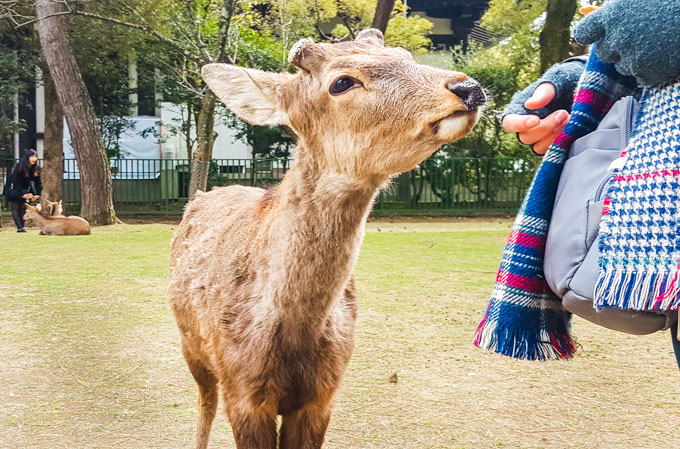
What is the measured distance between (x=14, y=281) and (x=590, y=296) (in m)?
9.04

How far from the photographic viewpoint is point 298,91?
122 inches

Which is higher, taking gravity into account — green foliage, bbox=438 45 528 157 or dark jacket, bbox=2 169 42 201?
green foliage, bbox=438 45 528 157

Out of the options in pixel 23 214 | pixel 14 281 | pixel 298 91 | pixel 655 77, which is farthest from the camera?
pixel 23 214

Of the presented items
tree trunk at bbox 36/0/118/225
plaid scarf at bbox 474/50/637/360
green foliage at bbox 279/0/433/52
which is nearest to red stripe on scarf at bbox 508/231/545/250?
plaid scarf at bbox 474/50/637/360

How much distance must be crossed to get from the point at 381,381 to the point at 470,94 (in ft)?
11.5

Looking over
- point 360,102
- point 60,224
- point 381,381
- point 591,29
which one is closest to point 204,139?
point 60,224

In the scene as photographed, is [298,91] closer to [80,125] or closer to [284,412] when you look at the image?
[284,412]

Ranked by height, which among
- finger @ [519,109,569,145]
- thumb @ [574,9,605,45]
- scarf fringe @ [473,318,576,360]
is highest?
thumb @ [574,9,605,45]

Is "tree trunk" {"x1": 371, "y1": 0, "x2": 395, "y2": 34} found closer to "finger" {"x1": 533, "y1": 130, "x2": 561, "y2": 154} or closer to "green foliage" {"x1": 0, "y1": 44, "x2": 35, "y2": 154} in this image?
"green foliage" {"x1": 0, "y1": 44, "x2": 35, "y2": 154}

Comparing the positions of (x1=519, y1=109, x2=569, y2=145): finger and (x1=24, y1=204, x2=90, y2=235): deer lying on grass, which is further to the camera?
(x1=24, y1=204, x2=90, y2=235): deer lying on grass

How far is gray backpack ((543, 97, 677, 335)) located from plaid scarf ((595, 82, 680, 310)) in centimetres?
6

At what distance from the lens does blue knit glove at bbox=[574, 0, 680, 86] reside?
194 centimetres

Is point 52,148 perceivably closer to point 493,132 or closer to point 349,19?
point 349,19

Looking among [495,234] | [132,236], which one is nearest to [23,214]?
[132,236]
